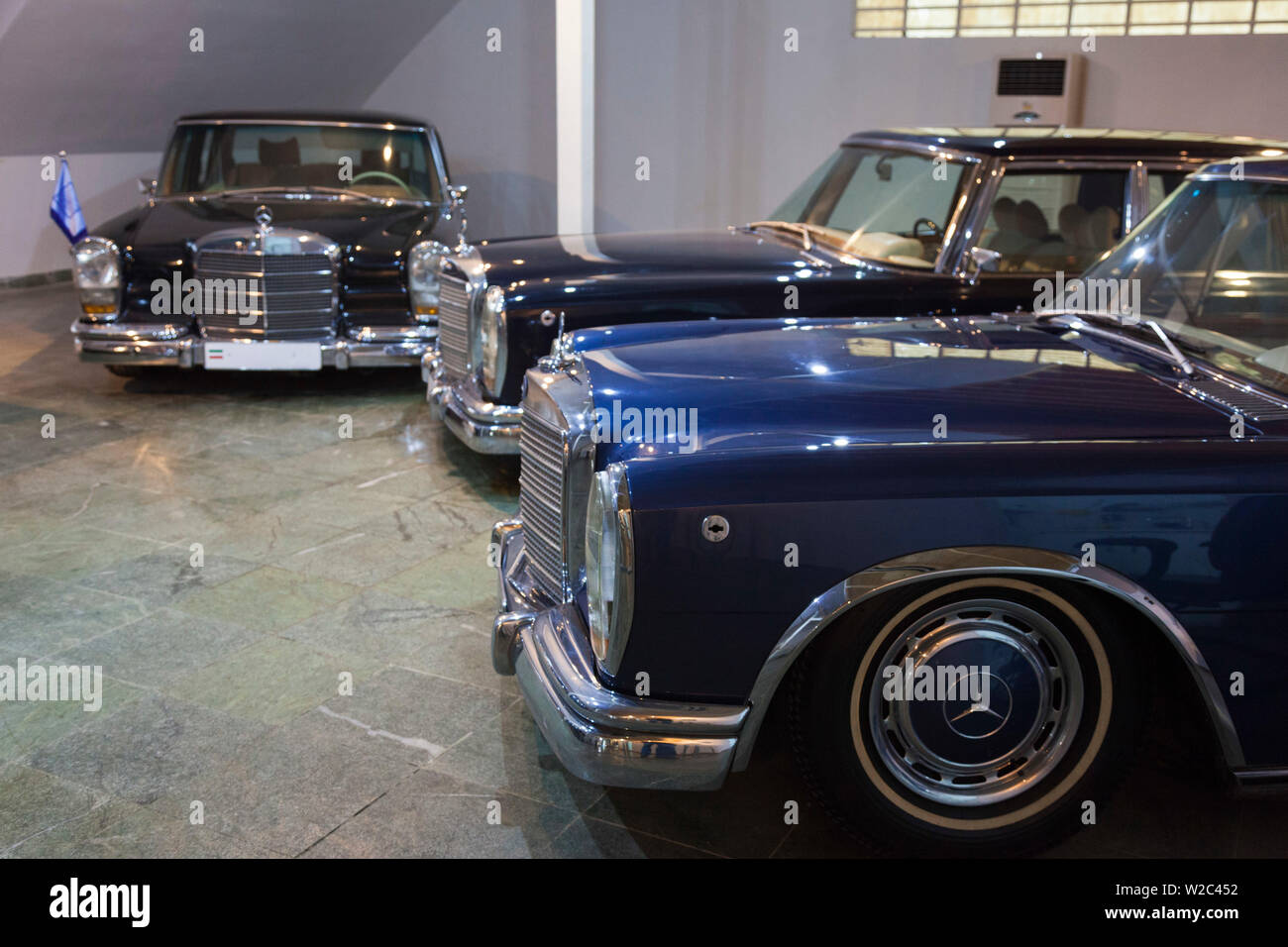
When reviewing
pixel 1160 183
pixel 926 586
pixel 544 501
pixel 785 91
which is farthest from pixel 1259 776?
pixel 785 91

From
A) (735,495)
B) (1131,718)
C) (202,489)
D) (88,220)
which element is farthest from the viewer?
(88,220)

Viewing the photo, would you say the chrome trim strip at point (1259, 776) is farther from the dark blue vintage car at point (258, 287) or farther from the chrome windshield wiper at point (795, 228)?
the dark blue vintage car at point (258, 287)

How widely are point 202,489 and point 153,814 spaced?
262cm

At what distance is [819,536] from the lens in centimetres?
230

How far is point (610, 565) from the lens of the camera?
237 centimetres

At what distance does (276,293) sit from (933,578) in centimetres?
510

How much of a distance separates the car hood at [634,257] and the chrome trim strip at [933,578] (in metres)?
2.79

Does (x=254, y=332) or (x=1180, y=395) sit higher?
(x=1180, y=395)

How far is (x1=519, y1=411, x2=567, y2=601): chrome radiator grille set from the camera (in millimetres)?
2857

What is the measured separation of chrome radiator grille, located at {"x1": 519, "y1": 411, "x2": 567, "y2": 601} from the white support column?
21.9 feet

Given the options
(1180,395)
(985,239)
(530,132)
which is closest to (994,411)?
(1180,395)

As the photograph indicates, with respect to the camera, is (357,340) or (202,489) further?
(357,340)

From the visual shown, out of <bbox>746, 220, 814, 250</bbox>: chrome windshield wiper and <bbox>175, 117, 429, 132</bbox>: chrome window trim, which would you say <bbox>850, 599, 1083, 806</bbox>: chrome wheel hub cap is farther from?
<bbox>175, 117, 429, 132</bbox>: chrome window trim

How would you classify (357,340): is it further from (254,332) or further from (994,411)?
(994,411)
